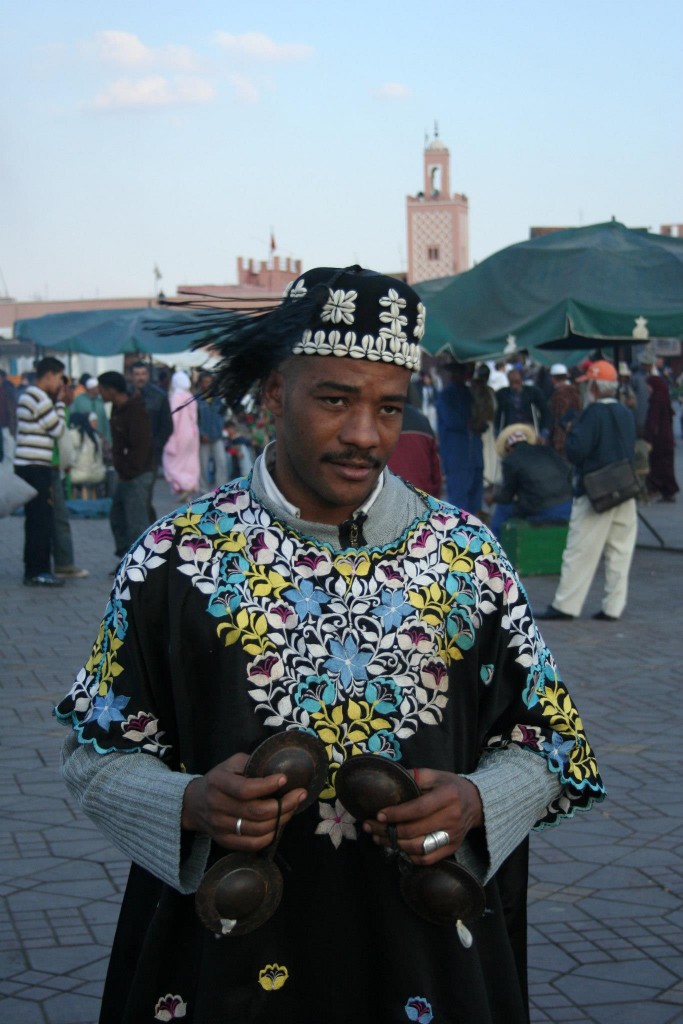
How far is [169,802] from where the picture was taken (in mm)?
1968

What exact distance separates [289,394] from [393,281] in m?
0.24

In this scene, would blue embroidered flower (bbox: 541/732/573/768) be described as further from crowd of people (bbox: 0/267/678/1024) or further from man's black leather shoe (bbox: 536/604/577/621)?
man's black leather shoe (bbox: 536/604/577/621)

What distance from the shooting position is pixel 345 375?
6.81 feet

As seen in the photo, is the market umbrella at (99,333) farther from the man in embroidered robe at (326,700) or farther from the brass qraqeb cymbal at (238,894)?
the brass qraqeb cymbal at (238,894)

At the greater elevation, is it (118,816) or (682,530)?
(118,816)

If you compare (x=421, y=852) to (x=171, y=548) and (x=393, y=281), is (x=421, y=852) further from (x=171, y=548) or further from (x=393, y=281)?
(x=393, y=281)

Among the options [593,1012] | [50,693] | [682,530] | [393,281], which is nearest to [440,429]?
[682,530]

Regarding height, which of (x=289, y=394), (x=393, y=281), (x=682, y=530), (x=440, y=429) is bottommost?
(x=682, y=530)

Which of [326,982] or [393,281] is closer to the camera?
[326,982]

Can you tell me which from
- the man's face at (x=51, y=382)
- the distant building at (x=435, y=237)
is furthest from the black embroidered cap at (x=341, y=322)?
the distant building at (x=435, y=237)

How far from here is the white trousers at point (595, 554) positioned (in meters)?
9.73

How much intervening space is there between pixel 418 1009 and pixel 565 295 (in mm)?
9826

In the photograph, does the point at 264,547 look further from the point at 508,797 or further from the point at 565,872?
Result: the point at 565,872

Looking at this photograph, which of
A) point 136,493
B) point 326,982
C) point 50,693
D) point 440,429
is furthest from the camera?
point 440,429
